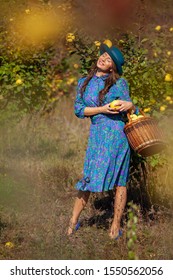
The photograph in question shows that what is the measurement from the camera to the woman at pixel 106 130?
16.0 ft

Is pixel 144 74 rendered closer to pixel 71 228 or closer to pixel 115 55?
pixel 115 55

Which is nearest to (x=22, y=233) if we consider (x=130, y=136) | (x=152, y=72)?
(x=130, y=136)

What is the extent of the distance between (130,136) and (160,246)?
2.50 ft

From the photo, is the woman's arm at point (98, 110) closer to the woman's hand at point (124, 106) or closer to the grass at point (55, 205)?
the woman's hand at point (124, 106)

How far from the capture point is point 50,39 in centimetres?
884

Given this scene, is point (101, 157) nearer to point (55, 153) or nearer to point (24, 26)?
point (55, 153)

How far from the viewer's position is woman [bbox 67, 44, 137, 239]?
192 inches

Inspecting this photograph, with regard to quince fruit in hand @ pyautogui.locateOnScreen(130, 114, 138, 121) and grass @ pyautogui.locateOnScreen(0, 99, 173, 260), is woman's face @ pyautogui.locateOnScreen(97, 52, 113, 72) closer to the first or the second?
quince fruit in hand @ pyautogui.locateOnScreen(130, 114, 138, 121)

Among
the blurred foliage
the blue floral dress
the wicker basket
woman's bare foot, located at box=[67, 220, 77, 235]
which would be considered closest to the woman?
the blue floral dress

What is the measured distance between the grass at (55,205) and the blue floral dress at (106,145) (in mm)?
370

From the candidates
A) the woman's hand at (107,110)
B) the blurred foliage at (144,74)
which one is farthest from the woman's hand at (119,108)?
the blurred foliage at (144,74)

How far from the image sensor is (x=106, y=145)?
193 inches

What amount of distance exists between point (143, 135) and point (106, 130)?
0.96 feet

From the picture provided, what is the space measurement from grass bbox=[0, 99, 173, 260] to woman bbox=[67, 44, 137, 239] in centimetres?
29
